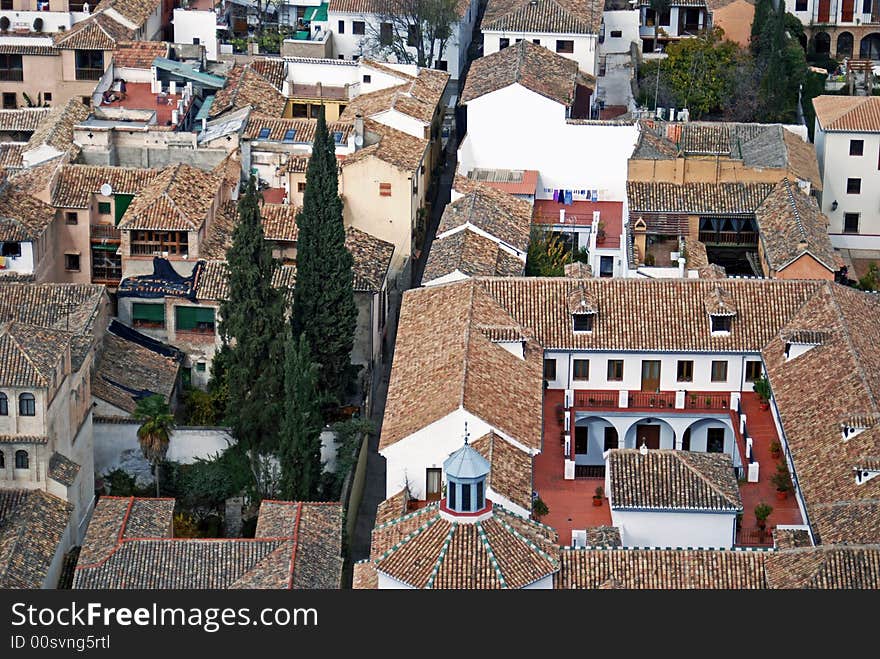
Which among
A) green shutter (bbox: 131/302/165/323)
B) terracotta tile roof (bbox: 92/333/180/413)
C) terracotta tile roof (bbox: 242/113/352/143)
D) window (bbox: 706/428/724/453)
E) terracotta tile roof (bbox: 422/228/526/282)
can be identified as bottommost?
window (bbox: 706/428/724/453)

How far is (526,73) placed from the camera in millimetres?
99625

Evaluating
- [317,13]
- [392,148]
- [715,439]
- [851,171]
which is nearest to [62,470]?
[715,439]

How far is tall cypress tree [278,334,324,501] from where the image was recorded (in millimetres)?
75625

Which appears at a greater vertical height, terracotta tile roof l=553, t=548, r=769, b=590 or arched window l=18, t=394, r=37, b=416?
arched window l=18, t=394, r=37, b=416

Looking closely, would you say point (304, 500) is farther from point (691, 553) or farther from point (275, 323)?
point (691, 553)

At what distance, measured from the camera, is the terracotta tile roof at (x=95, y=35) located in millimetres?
106438

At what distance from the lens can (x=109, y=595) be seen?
156 ft

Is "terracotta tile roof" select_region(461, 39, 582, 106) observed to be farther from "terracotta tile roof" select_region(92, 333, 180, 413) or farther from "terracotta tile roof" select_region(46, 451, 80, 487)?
"terracotta tile roof" select_region(46, 451, 80, 487)

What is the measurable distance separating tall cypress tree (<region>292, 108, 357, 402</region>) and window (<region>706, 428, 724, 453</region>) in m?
13.9

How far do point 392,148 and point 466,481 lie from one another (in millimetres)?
34619

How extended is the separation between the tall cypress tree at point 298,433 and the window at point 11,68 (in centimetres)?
3687

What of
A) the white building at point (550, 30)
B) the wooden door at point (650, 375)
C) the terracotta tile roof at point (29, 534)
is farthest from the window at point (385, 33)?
the terracotta tile roof at point (29, 534)

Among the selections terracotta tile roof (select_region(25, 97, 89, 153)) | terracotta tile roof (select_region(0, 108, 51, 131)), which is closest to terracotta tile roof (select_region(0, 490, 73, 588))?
terracotta tile roof (select_region(25, 97, 89, 153))

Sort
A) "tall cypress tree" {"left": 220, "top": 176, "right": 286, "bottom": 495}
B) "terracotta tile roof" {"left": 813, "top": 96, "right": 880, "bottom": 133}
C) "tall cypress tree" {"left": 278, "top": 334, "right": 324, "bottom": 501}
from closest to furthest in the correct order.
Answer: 1. "tall cypress tree" {"left": 278, "top": 334, "right": 324, "bottom": 501}
2. "tall cypress tree" {"left": 220, "top": 176, "right": 286, "bottom": 495}
3. "terracotta tile roof" {"left": 813, "top": 96, "right": 880, "bottom": 133}
